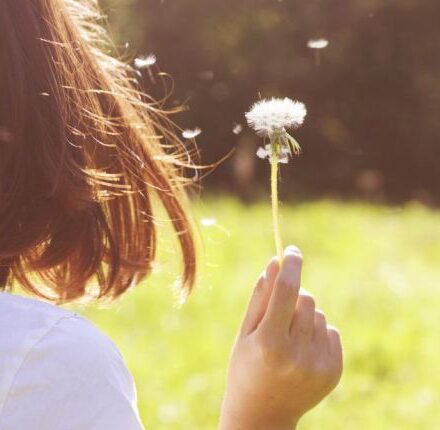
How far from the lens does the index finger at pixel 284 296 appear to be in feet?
3.16

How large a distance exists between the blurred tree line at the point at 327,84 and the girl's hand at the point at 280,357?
5493 mm

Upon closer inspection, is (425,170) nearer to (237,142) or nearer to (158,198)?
(237,142)

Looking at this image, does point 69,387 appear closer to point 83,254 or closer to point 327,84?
point 83,254

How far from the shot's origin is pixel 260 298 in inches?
39.8

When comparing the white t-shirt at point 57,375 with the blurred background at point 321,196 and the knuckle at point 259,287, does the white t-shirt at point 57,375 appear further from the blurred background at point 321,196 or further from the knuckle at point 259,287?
the blurred background at point 321,196

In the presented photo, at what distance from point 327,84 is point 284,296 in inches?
236

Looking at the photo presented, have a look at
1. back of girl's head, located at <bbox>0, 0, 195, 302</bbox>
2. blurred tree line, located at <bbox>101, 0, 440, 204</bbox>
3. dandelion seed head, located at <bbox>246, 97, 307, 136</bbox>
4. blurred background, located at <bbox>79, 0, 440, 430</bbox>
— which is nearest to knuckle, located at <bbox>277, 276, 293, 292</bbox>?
dandelion seed head, located at <bbox>246, 97, 307, 136</bbox>

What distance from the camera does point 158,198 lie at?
126 centimetres

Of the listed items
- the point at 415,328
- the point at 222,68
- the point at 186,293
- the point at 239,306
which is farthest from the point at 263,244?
the point at 186,293

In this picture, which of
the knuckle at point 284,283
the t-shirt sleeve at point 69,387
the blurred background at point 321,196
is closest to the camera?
the t-shirt sleeve at point 69,387

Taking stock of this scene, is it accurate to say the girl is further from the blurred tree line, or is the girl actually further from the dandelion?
the blurred tree line

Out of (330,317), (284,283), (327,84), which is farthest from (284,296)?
(327,84)

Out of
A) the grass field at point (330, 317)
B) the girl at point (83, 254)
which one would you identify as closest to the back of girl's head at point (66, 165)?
the girl at point (83, 254)

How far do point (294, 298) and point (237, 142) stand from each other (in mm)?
6376
